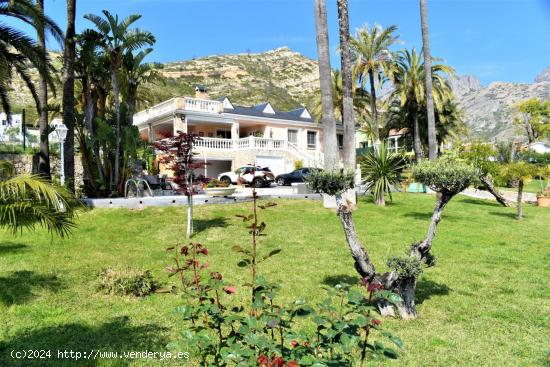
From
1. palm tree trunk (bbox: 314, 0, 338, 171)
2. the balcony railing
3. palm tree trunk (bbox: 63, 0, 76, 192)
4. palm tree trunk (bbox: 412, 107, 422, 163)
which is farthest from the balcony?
palm tree trunk (bbox: 314, 0, 338, 171)

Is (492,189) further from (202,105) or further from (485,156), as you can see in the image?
(202,105)

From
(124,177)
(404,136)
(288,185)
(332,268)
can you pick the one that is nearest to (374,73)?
(288,185)

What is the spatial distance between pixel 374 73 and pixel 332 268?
2514cm

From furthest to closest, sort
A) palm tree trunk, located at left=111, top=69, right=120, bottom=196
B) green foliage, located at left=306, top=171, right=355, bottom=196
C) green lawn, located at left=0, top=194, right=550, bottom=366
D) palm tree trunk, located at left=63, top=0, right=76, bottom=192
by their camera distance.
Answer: palm tree trunk, located at left=111, top=69, right=120, bottom=196, palm tree trunk, located at left=63, top=0, right=76, bottom=192, green foliage, located at left=306, top=171, right=355, bottom=196, green lawn, located at left=0, top=194, right=550, bottom=366

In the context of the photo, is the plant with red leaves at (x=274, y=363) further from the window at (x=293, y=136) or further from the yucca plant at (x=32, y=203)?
the window at (x=293, y=136)

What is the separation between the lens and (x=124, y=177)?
1650 centimetres

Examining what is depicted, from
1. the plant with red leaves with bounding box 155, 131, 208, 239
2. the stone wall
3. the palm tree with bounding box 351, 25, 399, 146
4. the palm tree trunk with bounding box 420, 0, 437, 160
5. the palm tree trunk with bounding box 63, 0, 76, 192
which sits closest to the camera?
the plant with red leaves with bounding box 155, 131, 208, 239

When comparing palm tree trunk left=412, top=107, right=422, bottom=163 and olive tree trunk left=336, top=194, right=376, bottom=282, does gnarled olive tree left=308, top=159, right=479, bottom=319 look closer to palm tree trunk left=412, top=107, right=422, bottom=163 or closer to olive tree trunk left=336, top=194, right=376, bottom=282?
olive tree trunk left=336, top=194, right=376, bottom=282

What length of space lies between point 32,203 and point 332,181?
4.29m

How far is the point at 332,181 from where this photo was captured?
6.32 metres

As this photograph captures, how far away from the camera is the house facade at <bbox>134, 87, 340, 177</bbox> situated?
30094 millimetres

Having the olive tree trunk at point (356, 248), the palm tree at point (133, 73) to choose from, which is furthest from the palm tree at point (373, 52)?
the olive tree trunk at point (356, 248)

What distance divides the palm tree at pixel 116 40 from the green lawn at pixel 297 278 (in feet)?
14.3

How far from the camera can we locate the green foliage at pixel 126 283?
633cm
